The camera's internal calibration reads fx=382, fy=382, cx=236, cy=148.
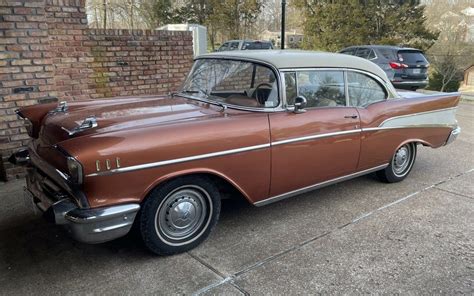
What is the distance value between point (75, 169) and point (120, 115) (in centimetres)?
82

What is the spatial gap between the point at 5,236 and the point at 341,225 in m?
3.05

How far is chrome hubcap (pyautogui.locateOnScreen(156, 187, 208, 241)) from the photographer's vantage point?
9.71ft

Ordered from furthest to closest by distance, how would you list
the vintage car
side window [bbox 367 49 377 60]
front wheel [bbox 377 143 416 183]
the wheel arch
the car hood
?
side window [bbox 367 49 377 60] < front wheel [bbox 377 143 416 183] < the car hood < the wheel arch < the vintage car

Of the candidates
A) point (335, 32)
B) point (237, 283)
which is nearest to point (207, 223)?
point (237, 283)

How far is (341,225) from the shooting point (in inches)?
143

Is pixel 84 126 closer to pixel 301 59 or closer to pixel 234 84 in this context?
pixel 234 84

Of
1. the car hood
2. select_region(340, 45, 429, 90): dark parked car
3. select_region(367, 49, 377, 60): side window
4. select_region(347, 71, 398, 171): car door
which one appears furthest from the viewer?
select_region(367, 49, 377, 60): side window

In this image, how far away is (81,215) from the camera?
8.28 feet

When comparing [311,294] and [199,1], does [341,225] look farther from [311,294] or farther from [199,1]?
[199,1]

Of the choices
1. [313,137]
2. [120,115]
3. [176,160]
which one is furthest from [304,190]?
[120,115]

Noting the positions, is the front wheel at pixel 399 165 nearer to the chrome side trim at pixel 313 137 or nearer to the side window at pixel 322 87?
the chrome side trim at pixel 313 137

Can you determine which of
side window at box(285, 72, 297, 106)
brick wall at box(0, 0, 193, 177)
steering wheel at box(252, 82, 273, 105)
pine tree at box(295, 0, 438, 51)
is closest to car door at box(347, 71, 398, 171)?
side window at box(285, 72, 297, 106)

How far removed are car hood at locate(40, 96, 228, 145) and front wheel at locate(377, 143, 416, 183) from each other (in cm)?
241

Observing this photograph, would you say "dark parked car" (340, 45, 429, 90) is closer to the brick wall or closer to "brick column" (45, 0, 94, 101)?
the brick wall
